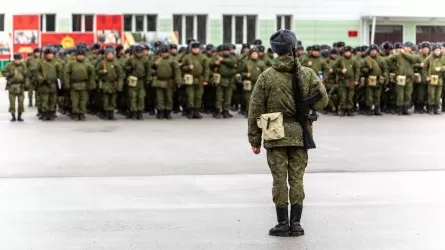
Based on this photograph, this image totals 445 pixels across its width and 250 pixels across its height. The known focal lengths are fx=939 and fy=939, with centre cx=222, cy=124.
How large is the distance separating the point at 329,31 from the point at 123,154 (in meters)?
30.2

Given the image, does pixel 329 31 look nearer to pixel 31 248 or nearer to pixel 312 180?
pixel 312 180

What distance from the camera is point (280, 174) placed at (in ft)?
29.1

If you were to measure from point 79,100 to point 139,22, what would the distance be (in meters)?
21.0

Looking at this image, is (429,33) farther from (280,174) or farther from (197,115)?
(280,174)

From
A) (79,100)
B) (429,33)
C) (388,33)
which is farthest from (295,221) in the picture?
(429,33)

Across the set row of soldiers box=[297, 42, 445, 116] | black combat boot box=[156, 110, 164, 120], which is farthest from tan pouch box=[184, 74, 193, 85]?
row of soldiers box=[297, 42, 445, 116]

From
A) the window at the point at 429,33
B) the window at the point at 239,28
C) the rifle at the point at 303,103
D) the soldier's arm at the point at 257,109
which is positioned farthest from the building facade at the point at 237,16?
the rifle at the point at 303,103

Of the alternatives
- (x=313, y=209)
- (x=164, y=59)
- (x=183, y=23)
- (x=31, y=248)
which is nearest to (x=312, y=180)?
(x=313, y=209)

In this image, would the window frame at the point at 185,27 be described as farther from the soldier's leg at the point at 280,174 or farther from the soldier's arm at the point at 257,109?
the soldier's leg at the point at 280,174

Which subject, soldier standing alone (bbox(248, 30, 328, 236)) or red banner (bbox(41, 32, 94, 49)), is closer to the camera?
soldier standing alone (bbox(248, 30, 328, 236))

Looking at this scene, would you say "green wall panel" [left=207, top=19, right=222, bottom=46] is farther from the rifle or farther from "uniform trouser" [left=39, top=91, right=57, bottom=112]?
the rifle

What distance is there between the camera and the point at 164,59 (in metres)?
23.8

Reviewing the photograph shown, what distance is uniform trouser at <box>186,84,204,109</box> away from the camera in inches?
950

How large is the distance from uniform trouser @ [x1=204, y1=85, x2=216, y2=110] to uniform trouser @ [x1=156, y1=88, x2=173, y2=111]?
1721 millimetres
